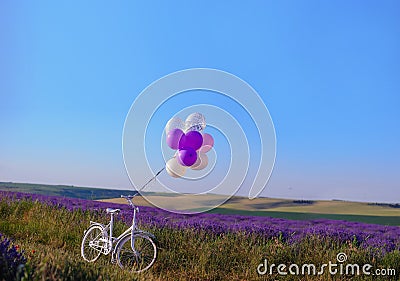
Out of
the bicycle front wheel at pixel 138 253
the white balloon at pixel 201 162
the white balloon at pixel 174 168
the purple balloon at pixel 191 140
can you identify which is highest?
the purple balloon at pixel 191 140

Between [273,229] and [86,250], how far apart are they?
4.04 meters

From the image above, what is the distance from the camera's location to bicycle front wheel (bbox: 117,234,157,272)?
7062 mm

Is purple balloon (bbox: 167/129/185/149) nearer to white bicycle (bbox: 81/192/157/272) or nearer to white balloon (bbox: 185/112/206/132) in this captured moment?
white balloon (bbox: 185/112/206/132)

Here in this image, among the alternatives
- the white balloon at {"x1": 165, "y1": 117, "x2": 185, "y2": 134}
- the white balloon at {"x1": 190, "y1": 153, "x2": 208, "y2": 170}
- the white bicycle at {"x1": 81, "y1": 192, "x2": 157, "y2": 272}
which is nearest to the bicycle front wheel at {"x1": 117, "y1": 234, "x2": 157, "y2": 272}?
the white bicycle at {"x1": 81, "y1": 192, "x2": 157, "y2": 272}

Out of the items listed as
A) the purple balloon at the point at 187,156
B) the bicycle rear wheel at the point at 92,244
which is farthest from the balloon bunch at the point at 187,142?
the bicycle rear wheel at the point at 92,244

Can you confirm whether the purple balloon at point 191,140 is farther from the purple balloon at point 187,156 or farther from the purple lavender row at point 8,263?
the purple lavender row at point 8,263

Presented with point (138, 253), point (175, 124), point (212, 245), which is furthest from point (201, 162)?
point (138, 253)

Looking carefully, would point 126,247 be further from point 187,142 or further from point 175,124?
point 175,124

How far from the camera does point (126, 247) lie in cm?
766

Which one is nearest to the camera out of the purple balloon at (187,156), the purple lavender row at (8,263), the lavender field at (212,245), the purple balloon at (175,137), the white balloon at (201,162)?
the purple lavender row at (8,263)

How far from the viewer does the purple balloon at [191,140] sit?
7.52 metres

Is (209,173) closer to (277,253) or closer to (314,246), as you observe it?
(277,253)

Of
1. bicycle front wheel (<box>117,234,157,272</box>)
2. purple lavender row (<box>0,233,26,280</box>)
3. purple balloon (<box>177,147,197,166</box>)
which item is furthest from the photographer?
purple balloon (<box>177,147,197,166</box>)

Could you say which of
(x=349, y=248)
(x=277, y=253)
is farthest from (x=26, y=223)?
(x=349, y=248)
